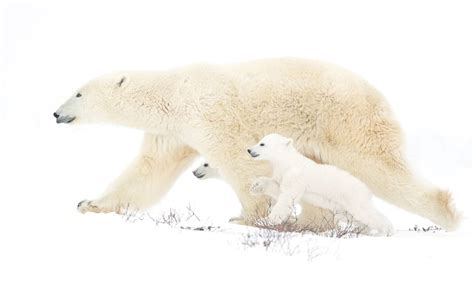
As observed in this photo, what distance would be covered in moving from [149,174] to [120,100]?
2.35 feet

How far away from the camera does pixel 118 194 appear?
6.97m

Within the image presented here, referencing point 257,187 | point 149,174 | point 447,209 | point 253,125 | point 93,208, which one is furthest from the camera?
point 149,174

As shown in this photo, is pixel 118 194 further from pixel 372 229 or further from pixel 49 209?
pixel 372 229

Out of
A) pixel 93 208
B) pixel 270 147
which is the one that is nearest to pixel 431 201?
pixel 270 147

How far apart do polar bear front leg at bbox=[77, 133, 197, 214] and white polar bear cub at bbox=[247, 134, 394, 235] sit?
3.81 ft

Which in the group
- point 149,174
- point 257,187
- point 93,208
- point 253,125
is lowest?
point 93,208

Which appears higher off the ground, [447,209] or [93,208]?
[447,209]

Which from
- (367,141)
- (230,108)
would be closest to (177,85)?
(230,108)

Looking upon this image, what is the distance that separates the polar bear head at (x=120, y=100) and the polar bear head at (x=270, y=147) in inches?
47.8

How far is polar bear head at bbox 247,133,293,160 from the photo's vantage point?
19.8 ft

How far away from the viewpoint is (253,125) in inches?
262

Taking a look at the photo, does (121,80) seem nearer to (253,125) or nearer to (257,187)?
(253,125)

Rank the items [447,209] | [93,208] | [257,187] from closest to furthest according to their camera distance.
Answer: [257,187] < [447,209] < [93,208]

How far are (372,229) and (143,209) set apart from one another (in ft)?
7.02
